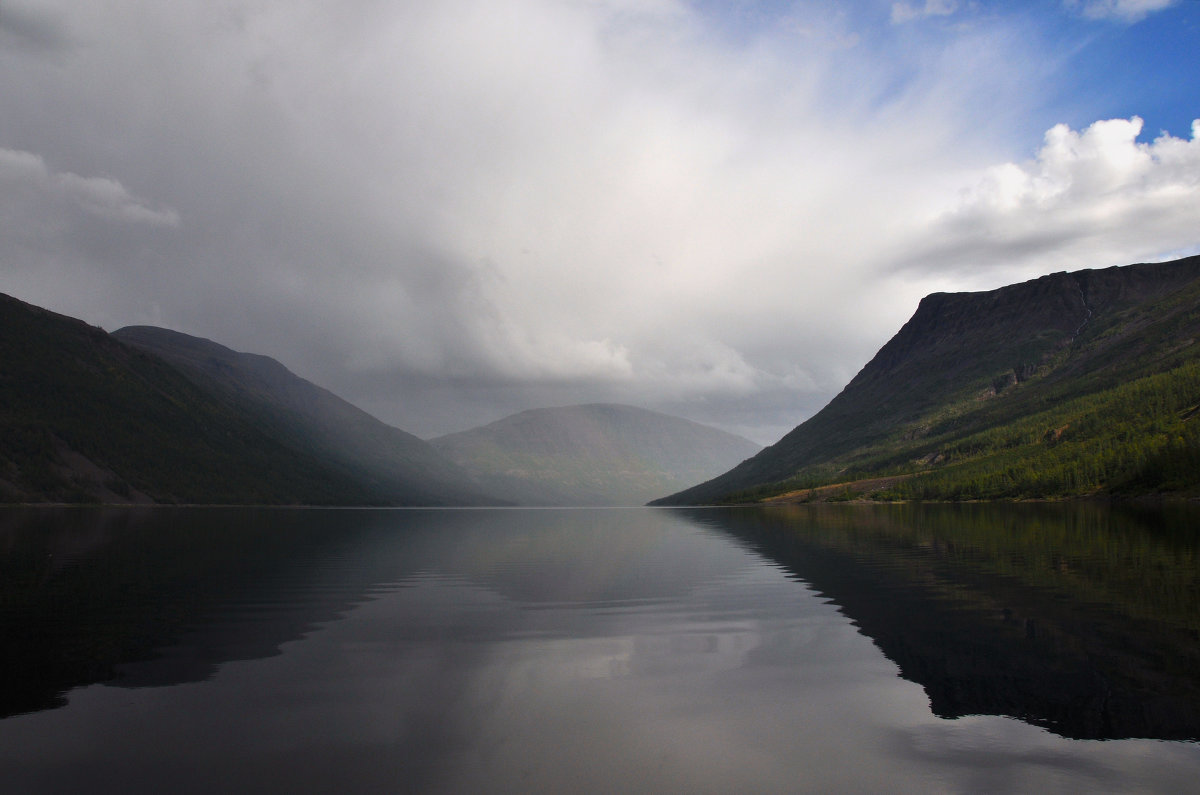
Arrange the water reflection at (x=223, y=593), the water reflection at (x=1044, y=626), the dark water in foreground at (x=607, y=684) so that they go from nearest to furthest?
the dark water in foreground at (x=607, y=684), the water reflection at (x=1044, y=626), the water reflection at (x=223, y=593)

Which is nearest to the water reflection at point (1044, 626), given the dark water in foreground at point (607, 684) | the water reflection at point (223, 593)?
the dark water in foreground at point (607, 684)

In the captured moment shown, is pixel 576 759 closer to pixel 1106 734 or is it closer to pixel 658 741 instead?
pixel 658 741

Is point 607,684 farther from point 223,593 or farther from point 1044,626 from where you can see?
point 223,593

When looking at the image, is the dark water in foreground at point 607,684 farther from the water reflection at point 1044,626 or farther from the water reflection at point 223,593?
the water reflection at point 223,593

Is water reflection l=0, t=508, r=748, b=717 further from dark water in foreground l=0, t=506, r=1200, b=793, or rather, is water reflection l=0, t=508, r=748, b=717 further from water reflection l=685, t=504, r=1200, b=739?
water reflection l=685, t=504, r=1200, b=739

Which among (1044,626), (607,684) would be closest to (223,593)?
(607,684)

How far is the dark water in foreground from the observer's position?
14664 millimetres

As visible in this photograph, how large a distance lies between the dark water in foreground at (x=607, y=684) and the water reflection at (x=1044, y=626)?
5.5 inches

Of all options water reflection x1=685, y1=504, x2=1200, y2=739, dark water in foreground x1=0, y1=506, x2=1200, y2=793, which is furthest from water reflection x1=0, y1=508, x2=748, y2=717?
water reflection x1=685, y1=504, x2=1200, y2=739

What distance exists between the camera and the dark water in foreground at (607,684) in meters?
14.7

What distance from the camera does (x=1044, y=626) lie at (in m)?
28.1

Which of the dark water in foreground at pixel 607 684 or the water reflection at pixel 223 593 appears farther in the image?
the water reflection at pixel 223 593

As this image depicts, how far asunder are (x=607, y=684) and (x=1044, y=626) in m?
19.5

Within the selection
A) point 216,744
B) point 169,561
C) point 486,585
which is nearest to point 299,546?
point 169,561
